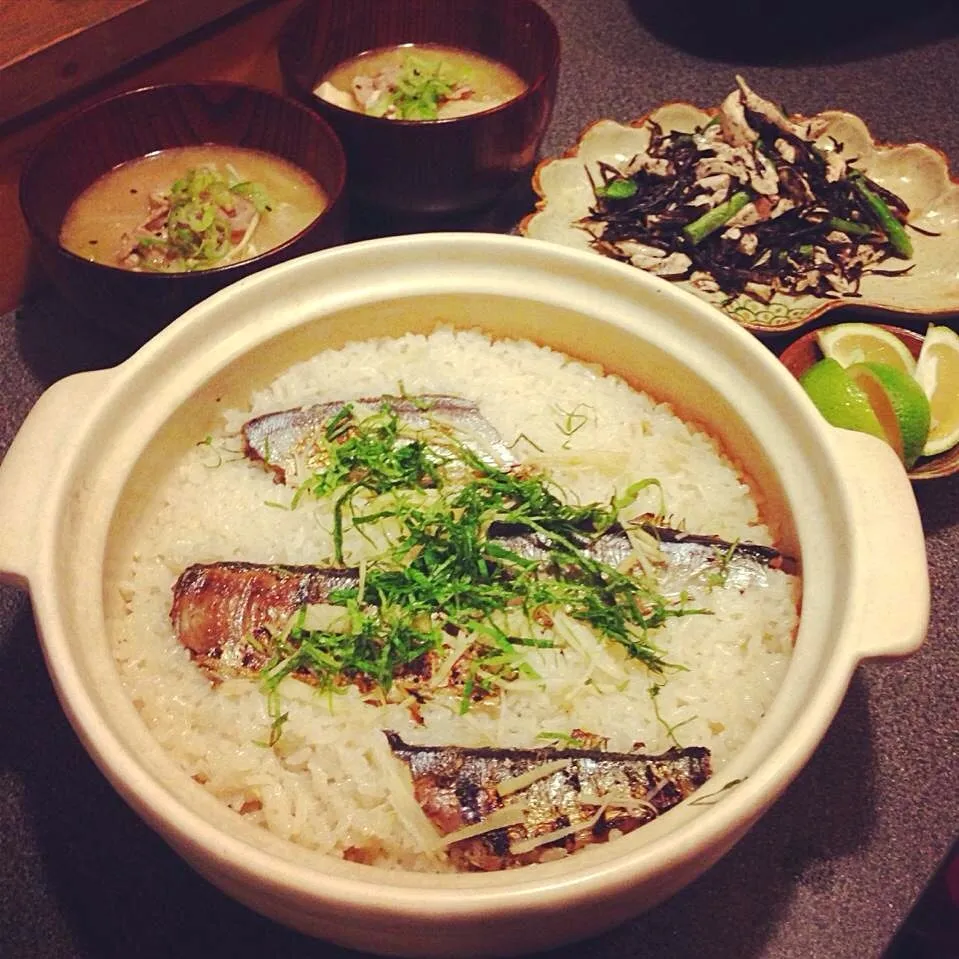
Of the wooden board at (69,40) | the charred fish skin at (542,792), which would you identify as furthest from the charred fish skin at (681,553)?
the wooden board at (69,40)

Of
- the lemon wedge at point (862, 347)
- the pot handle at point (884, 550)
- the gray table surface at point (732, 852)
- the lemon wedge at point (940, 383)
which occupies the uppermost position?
the pot handle at point (884, 550)

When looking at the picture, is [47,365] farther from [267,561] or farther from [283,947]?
[283,947]

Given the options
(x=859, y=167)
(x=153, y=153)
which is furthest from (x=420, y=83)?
(x=859, y=167)

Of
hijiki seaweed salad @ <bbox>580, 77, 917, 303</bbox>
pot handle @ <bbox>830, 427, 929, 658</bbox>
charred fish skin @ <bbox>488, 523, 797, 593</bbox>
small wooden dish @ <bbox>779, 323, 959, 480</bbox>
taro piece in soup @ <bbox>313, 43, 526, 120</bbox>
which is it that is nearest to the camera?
pot handle @ <bbox>830, 427, 929, 658</bbox>

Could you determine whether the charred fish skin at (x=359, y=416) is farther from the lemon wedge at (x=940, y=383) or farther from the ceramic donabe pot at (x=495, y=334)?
the lemon wedge at (x=940, y=383)

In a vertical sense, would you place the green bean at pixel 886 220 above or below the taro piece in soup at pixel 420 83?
below

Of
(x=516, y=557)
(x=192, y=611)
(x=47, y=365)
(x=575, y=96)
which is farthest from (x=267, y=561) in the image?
(x=575, y=96)

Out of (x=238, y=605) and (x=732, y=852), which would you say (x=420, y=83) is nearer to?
(x=238, y=605)

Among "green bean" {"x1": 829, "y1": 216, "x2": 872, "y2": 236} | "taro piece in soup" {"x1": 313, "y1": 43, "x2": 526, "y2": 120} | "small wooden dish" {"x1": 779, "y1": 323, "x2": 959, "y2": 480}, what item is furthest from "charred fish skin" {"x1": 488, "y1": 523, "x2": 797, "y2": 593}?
"taro piece in soup" {"x1": 313, "y1": 43, "x2": 526, "y2": 120}

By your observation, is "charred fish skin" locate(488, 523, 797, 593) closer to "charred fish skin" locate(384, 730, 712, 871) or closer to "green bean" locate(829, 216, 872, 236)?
"charred fish skin" locate(384, 730, 712, 871)
